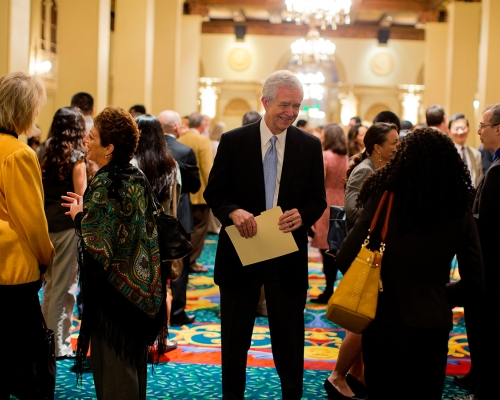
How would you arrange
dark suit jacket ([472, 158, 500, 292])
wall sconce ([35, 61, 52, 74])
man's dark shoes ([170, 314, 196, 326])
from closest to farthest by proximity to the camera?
dark suit jacket ([472, 158, 500, 292]) < man's dark shoes ([170, 314, 196, 326]) < wall sconce ([35, 61, 52, 74])

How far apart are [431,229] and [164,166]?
7.86 ft

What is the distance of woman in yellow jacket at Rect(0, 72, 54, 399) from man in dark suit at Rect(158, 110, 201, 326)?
101 inches

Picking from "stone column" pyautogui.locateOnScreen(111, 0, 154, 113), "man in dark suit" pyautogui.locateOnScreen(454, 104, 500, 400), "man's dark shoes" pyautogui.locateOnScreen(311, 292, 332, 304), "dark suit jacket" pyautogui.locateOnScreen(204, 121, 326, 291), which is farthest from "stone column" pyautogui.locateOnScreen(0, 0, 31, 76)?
"stone column" pyautogui.locateOnScreen(111, 0, 154, 113)

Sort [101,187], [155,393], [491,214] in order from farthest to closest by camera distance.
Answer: [155,393] → [491,214] → [101,187]

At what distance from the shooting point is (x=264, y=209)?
3.52m

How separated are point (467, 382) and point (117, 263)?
104 inches

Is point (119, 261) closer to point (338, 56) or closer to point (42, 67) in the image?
point (42, 67)

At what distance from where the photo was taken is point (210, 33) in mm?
27812

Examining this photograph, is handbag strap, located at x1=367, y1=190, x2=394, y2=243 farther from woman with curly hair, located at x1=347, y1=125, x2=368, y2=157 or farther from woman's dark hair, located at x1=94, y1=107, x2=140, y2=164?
woman with curly hair, located at x1=347, y1=125, x2=368, y2=157

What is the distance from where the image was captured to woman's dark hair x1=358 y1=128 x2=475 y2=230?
2795mm

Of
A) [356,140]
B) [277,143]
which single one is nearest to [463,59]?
[356,140]

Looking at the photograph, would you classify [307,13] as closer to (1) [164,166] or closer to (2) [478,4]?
(2) [478,4]

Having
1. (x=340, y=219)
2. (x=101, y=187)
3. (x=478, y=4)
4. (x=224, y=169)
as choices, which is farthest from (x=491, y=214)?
(x=478, y=4)

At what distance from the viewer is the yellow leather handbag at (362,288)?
2779 millimetres
